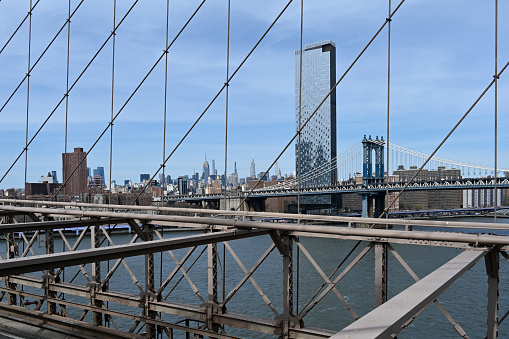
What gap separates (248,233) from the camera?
657 cm

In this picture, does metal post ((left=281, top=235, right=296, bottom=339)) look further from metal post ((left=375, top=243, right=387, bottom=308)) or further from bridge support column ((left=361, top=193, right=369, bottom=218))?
bridge support column ((left=361, top=193, right=369, bottom=218))

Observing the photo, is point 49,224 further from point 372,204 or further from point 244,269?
point 372,204

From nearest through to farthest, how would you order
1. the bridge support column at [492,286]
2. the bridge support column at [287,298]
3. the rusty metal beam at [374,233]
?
the rusty metal beam at [374,233]
the bridge support column at [492,286]
the bridge support column at [287,298]

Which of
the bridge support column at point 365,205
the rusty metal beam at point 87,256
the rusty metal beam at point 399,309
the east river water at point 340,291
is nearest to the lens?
the rusty metal beam at point 399,309

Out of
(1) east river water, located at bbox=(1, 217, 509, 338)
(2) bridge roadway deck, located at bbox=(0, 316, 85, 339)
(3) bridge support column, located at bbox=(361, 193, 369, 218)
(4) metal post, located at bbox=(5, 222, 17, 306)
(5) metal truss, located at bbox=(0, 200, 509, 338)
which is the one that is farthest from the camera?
(3) bridge support column, located at bbox=(361, 193, 369, 218)

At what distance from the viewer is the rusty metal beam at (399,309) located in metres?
2.17

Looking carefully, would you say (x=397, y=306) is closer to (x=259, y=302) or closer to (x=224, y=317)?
(x=224, y=317)

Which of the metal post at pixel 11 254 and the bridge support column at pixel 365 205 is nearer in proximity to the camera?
the metal post at pixel 11 254

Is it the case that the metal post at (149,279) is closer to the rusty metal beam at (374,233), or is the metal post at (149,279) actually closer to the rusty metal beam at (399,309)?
the rusty metal beam at (374,233)

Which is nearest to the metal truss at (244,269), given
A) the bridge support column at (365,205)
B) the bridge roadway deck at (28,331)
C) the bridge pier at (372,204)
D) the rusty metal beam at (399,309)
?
the rusty metal beam at (399,309)

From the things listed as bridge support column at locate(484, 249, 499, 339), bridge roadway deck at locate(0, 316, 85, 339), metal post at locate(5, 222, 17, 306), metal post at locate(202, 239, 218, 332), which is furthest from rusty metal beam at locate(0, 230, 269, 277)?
metal post at locate(5, 222, 17, 306)

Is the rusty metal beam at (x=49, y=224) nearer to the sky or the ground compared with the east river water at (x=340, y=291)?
nearer to the sky

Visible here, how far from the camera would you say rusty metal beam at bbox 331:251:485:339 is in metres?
2.17

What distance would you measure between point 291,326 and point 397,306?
4.24 meters
